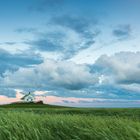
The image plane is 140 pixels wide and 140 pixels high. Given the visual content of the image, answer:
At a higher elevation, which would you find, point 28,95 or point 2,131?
point 28,95

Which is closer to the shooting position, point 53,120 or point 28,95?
point 53,120

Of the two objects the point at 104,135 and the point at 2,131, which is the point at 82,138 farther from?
the point at 2,131

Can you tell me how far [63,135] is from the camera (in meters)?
11.8

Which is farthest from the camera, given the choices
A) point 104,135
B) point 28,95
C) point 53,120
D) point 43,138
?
point 28,95

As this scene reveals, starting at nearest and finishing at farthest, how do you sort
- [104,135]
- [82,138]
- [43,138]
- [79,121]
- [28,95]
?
[104,135]
[82,138]
[43,138]
[79,121]
[28,95]

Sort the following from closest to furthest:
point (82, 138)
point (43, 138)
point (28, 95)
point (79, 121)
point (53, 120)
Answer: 1. point (82, 138)
2. point (43, 138)
3. point (79, 121)
4. point (53, 120)
5. point (28, 95)

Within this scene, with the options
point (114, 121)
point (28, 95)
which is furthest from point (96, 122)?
point (28, 95)

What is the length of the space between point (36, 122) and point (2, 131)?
161cm

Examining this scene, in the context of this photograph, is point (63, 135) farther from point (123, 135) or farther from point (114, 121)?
point (123, 135)

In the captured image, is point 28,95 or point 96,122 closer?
point 96,122

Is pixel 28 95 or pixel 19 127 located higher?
pixel 28 95

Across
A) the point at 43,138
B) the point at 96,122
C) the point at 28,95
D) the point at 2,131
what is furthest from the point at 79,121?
the point at 28,95

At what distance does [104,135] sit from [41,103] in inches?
1636

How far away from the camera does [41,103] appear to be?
167 ft
